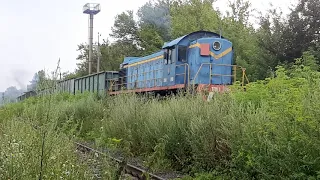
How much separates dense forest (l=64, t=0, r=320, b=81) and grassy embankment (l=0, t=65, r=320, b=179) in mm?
1122

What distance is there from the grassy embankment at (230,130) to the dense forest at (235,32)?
112 cm

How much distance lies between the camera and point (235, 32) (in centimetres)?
2998

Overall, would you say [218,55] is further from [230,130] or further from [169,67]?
[230,130]

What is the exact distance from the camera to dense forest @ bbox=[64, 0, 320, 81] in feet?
65.9

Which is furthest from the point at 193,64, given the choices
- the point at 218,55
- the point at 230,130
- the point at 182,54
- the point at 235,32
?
the point at 235,32

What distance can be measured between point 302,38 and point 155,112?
44.0ft

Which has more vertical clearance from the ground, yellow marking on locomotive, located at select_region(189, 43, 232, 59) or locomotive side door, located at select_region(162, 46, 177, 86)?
yellow marking on locomotive, located at select_region(189, 43, 232, 59)

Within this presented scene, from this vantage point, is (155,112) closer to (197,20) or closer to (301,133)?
(301,133)

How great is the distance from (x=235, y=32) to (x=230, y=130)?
24.4 meters

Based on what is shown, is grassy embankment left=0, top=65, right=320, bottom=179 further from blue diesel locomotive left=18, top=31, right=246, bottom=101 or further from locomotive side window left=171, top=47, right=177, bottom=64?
locomotive side window left=171, top=47, right=177, bottom=64

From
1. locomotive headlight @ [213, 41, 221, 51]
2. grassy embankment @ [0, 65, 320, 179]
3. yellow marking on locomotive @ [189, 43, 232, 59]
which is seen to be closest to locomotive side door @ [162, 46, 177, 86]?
yellow marking on locomotive @ [189, 43, 232, 59]

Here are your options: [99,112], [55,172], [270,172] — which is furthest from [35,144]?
[99,112]

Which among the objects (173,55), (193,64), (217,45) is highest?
(217,45)

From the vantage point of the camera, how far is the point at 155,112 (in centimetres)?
915
